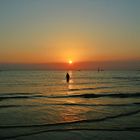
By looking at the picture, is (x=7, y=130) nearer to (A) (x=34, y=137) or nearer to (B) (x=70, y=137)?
(A) (x=34, y=137)

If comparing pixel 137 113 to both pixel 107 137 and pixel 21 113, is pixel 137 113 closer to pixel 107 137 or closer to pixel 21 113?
pixel 107 137

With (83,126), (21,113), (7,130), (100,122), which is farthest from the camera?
(21,113)

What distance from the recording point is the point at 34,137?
30.9 ft

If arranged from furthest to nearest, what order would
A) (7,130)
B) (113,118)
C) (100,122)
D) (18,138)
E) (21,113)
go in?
(21,113), (113,118), (100,122), (7,130), (18,138)

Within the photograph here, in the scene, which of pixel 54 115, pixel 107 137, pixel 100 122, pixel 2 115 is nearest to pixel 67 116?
pixel 54 115

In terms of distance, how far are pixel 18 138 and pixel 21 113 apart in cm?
531

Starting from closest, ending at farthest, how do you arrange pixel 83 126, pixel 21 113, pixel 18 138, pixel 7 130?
pixel 18 138 < pixel 7 130 < pixel 83 126 < pixel 21 113

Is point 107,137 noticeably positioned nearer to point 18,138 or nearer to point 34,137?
point 34,137

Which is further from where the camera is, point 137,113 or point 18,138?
point 137,113

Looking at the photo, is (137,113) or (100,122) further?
(137,113)

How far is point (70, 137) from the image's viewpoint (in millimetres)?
9375

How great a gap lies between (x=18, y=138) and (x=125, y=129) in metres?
4.68

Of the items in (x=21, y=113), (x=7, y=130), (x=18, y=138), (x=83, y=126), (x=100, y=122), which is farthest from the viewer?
(x=21, y=113)

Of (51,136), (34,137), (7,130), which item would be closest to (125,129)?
(51,136)
